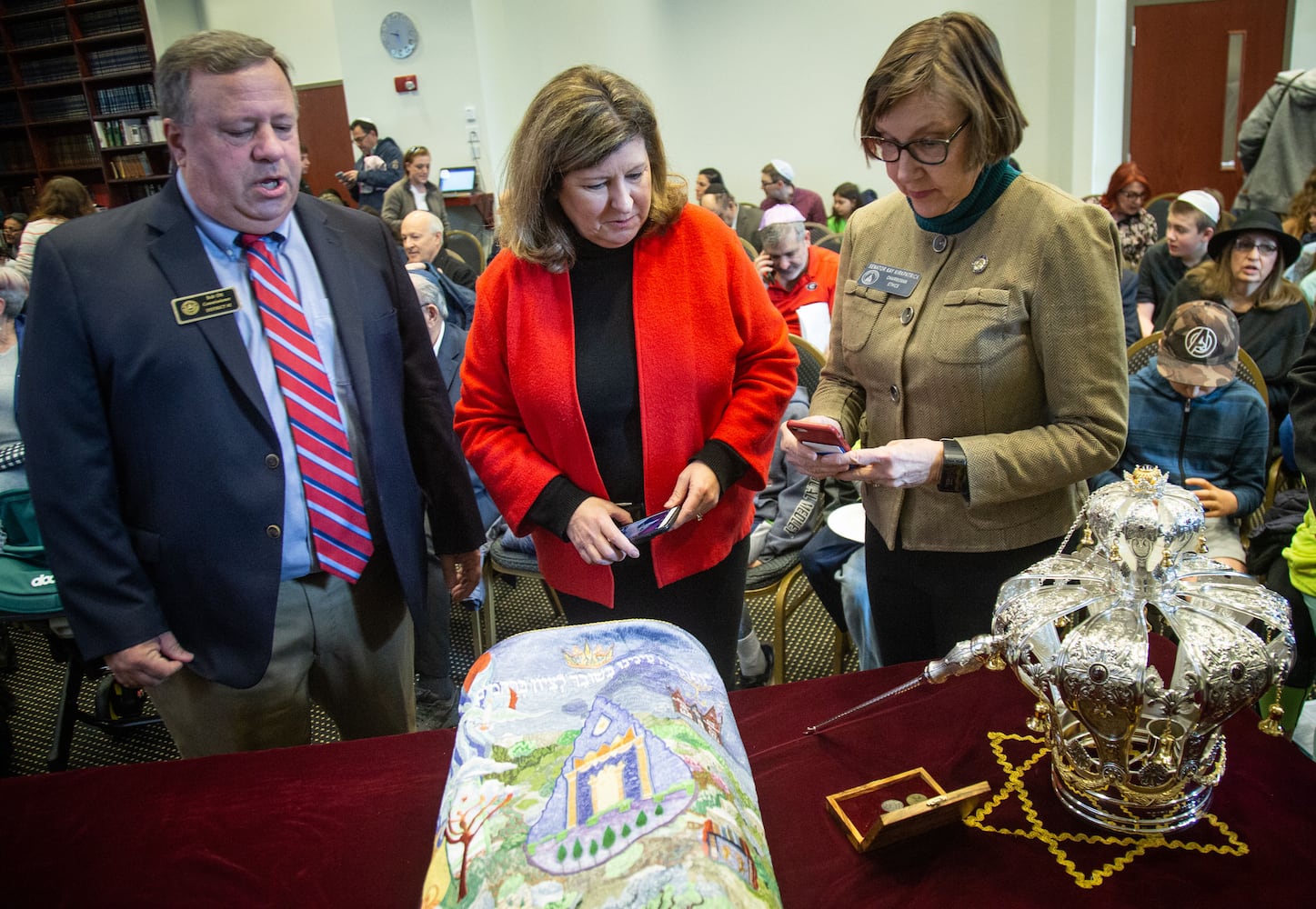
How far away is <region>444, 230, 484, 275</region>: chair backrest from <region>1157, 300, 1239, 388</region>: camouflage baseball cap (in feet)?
15.4

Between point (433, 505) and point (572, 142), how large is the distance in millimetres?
716

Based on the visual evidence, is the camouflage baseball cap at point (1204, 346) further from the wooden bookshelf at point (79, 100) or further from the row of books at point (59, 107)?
the row of books at point (59, 107)

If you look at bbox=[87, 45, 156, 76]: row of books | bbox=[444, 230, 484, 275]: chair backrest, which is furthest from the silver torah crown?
bbox=[87, 45, 156, 76]: row of books

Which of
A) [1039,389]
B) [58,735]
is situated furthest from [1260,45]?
[58,735]

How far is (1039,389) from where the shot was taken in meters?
1.29

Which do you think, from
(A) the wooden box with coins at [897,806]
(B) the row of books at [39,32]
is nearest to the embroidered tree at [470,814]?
(A) the wooden box with coins at [897,806]

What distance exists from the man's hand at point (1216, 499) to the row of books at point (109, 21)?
10881 millimetres

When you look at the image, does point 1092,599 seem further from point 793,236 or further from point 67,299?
point 793,236

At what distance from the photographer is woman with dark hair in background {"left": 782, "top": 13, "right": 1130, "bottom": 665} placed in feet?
3.91

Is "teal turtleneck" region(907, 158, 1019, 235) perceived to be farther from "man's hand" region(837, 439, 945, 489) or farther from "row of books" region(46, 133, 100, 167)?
"row of books" region(46, 133, 100, 167)

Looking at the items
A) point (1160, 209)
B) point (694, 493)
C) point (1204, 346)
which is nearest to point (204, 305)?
point (694, 493)

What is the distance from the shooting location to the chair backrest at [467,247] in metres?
6.20

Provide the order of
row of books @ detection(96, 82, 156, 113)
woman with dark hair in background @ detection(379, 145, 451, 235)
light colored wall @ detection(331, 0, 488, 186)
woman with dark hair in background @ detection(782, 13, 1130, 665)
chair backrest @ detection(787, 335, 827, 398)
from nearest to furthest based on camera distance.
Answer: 1. woman with dark hair in background @ detection(782, 13, 1130, 665)
2. chair backrest @ detection(787, 335, 827, 398)
3. woman with dark hair in background @ detection(379, 145, 451, 235)
4. light colored wall @ detection(331, 0, 488, 186)
5. row of books @ detection(96, 82, 156, 113)

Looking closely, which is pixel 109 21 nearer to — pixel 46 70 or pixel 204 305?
pixel 46 70
